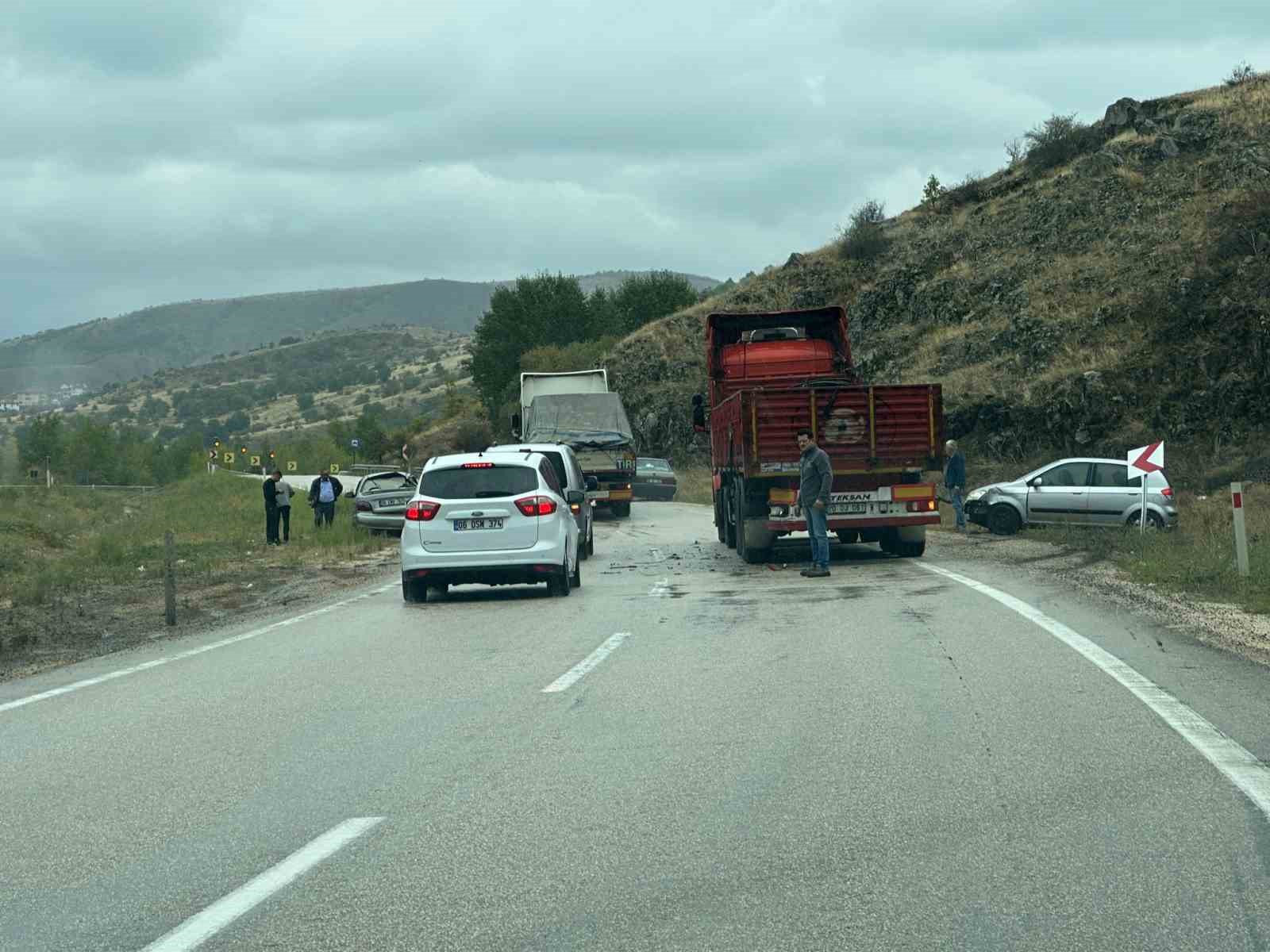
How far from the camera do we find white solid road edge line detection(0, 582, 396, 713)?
11062mm

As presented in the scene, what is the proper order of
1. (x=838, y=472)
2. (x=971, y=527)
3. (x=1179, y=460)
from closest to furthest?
1. (x=838, y=472)
2. (x=971, y=527)
3. (x=1179, y=460)

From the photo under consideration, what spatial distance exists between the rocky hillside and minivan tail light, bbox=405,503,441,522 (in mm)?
21827

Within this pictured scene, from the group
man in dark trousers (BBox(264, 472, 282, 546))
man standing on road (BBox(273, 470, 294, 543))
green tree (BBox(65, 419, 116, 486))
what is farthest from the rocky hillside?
green tree (BBox(65, 419, 116, 486))

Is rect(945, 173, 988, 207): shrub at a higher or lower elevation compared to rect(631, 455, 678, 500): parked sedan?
higher

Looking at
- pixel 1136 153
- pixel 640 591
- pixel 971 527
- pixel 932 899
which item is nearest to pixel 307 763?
pixel 932 899

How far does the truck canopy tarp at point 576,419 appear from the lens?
37625 millimetres

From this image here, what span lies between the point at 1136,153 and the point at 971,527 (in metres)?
32.3

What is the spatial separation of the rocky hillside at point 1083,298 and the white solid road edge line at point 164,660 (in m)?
22.7

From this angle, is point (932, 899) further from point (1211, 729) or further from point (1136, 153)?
point (1136, 153)

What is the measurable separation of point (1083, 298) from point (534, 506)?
34191mm

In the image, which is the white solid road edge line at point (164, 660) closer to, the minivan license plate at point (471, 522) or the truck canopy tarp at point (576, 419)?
the minivan license plate at point (471, 522)

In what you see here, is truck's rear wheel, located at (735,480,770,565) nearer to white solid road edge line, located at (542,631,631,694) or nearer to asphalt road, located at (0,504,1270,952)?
white solid road edge line, located at (542,631,631,694)

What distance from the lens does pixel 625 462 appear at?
36.8 metres

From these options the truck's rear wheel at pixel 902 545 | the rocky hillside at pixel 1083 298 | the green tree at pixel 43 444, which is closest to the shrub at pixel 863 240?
the rocky hillside at pixel 1083 298
